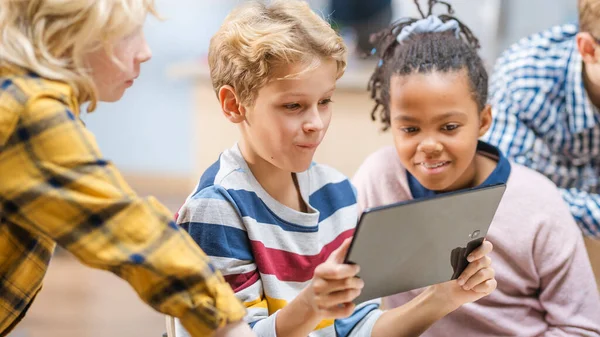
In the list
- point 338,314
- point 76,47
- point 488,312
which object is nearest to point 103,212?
point 76,47

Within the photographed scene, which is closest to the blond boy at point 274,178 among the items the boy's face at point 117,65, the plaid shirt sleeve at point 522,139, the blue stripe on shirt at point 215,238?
the blue stripe on shirt at point 215,238

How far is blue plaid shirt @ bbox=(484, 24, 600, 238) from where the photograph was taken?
1522 mm

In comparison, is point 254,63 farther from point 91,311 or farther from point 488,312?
point 91,311

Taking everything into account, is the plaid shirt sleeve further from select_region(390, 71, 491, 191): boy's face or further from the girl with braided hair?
select_region(390, 71, 491, 191): boy's face

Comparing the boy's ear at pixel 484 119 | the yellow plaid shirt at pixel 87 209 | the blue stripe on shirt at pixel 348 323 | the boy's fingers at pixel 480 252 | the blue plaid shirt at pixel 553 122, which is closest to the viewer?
the yellow plaid shirt at pixel 87 209

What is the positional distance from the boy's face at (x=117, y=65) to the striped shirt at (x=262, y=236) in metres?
0.21

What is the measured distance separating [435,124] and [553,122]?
0.44 meters

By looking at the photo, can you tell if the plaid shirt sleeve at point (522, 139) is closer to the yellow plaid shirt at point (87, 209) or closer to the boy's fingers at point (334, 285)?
the boy's fingers at point (334, 285)

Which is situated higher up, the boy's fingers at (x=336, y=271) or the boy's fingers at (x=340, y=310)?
the boy's fingers at (x=336, y=271)

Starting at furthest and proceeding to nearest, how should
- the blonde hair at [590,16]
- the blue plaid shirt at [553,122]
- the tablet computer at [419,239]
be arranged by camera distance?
the blue plaid shirt at [553,122] < the blonde hair at [590,16] < the tablet computer at [419,239]

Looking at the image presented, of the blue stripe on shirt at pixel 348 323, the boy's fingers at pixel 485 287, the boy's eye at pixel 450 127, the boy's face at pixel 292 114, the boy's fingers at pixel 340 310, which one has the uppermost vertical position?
the boy's face at pixel 292 114

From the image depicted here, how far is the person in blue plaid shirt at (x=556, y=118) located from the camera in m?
1.51

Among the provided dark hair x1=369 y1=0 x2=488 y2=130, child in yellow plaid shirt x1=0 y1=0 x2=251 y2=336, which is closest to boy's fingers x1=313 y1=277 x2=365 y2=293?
child in yellow plaid shirt x1=0 y1=0 x2=251 y2=336

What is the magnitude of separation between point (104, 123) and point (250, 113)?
11.4 feet
